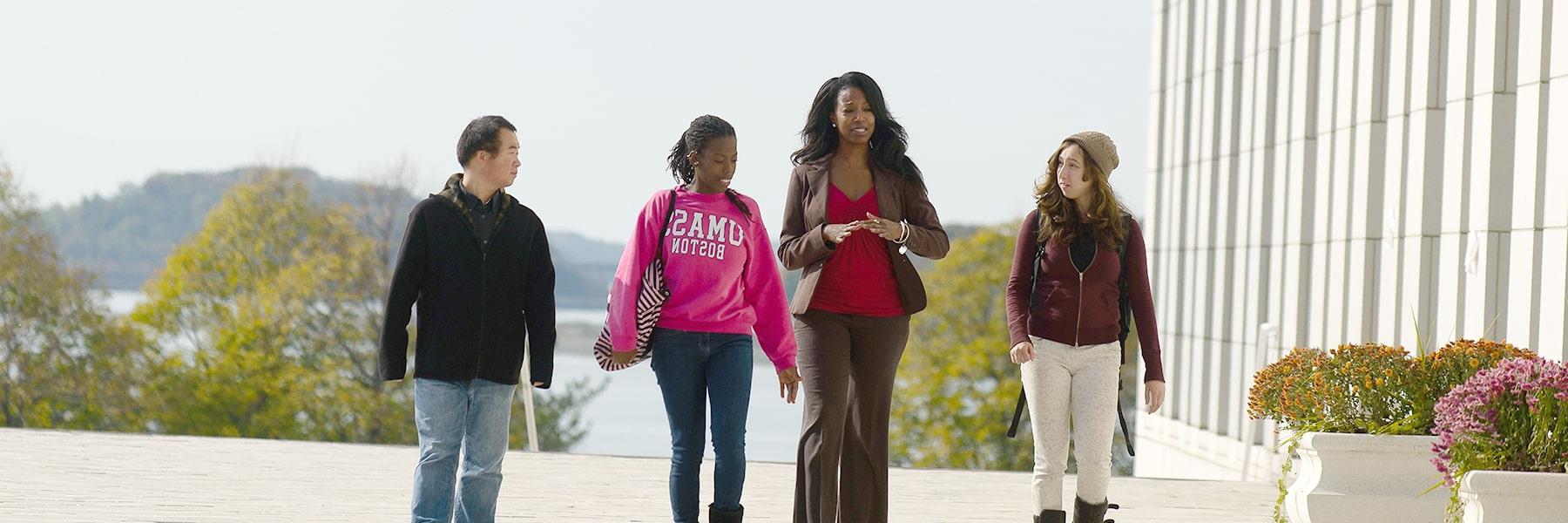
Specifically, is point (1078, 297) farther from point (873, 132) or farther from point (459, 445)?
point (459, 445)

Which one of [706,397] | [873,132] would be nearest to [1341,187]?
[873,132]

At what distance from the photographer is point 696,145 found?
19.5 ft

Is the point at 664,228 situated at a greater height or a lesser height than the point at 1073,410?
greater

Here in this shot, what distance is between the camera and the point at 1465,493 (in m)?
5.43

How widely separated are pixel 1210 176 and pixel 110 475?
19.3m

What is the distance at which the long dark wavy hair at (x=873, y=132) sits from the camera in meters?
6.00

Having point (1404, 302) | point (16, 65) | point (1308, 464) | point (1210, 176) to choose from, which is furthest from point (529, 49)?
point (1308, 464)

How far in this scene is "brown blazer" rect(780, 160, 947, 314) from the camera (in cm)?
587

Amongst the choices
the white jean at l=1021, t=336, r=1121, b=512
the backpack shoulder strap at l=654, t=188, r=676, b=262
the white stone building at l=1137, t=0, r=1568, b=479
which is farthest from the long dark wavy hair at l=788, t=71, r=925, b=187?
the white stone building at l=1137, t=0, r=1568, b=479

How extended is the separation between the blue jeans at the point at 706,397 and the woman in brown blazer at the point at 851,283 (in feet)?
0.76

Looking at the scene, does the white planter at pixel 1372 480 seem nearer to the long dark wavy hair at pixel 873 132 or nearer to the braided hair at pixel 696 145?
the long dark wavy hair at pixel 873 132

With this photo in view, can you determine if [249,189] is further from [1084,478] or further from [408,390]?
[1084,478]

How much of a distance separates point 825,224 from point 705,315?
0.53m

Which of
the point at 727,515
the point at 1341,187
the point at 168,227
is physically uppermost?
the point at 168,227
